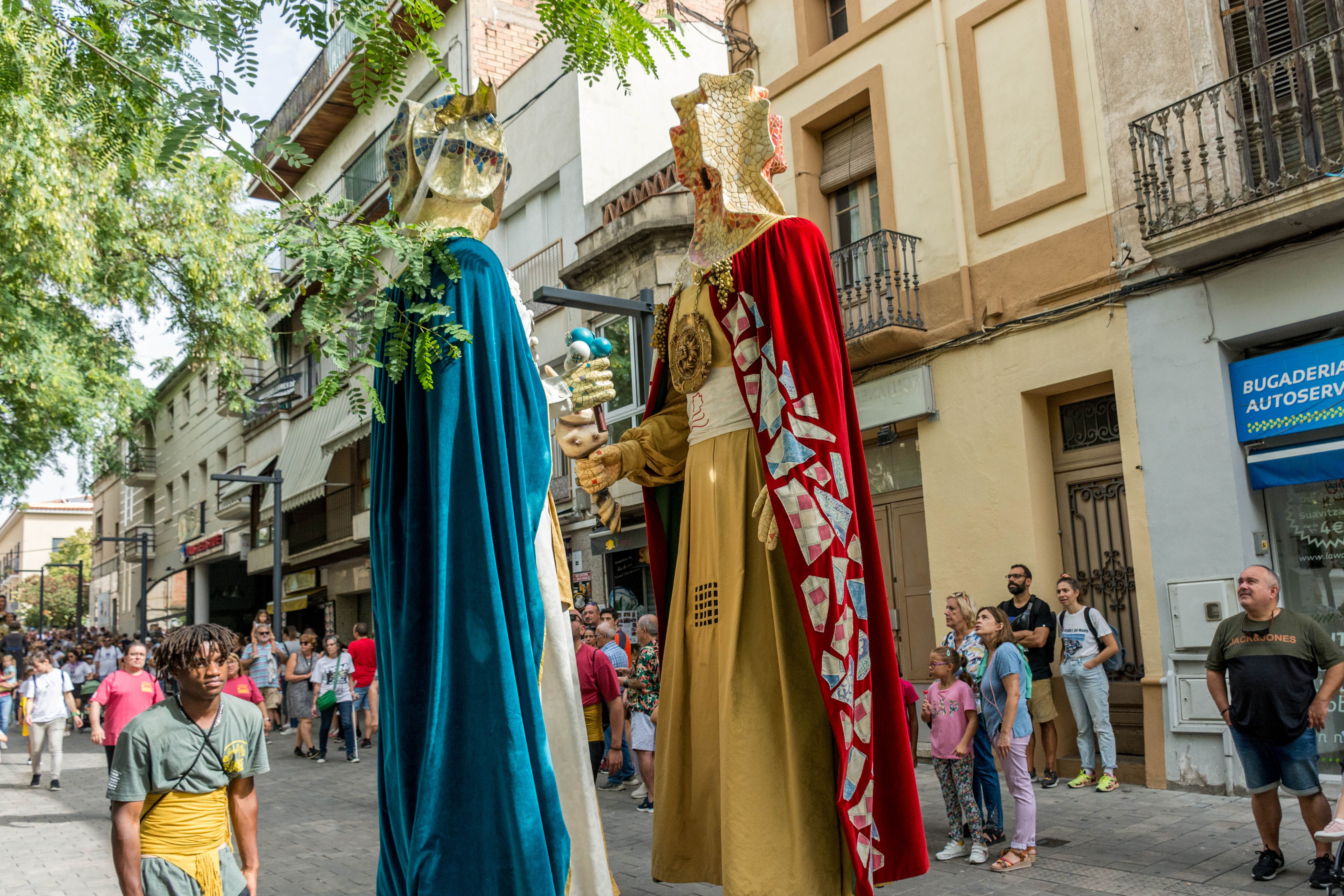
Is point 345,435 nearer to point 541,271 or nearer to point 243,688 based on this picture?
point 541,271

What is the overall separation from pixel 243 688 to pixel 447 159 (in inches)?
260

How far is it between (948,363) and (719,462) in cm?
737

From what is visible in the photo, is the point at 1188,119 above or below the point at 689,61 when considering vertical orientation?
below

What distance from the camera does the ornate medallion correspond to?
13.8ft

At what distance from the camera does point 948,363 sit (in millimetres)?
10930

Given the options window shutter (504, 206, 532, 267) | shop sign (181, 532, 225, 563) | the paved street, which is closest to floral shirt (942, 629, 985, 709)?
the paved street

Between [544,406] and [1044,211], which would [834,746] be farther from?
[1044,211]

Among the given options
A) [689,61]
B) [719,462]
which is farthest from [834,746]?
[689,61]

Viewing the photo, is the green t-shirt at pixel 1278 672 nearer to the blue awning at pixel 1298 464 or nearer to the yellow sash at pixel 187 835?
the blue awning at pixel 1298 464

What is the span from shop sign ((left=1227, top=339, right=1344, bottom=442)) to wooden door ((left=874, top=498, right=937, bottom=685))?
11.6ft

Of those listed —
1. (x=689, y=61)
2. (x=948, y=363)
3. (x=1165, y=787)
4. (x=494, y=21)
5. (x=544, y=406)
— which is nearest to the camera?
(x=544, y=406)

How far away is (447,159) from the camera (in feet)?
12.9

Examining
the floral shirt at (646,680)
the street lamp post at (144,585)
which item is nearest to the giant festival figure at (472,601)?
the floral shirt at (646,680)

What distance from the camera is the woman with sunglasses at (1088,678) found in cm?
872
